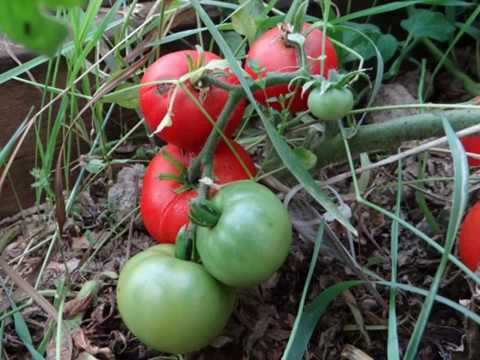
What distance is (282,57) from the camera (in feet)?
2.62

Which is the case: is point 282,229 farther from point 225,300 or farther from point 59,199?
point 59,199

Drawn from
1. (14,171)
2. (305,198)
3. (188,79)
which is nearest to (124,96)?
(188,79)

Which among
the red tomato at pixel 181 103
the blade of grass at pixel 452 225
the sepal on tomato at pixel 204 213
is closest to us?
the blade of grass at pixel 452 225

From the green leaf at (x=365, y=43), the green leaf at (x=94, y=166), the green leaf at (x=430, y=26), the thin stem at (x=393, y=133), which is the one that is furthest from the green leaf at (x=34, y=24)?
the green leaf at (x=430, y=26)

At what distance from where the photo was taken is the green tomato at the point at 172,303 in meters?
0.70

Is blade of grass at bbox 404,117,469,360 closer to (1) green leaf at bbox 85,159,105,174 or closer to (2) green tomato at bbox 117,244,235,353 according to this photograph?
(2) green tomato at bbox 117,244,235,353

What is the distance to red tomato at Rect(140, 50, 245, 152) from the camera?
2.58ft

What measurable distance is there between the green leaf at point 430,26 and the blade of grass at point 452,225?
1.95 ft

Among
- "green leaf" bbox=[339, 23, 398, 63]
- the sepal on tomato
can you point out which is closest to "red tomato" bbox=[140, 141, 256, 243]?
the sepal on tomato

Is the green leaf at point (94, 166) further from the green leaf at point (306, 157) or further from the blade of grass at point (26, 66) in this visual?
the green leaf at point (306, 157)

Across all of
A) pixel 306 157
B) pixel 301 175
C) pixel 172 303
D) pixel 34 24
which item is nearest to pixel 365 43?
pixel 306 157

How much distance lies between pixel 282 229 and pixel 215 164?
16 cm

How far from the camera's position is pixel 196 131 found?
2.64 feet

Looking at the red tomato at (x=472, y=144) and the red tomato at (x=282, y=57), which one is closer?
the red tomato at (x=282, y=57)
